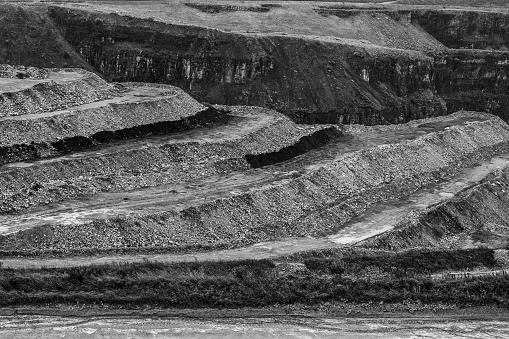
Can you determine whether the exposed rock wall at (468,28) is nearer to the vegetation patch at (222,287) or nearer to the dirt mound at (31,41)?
the dirt mound at (31,41)

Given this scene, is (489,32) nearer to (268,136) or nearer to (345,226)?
(268,136)

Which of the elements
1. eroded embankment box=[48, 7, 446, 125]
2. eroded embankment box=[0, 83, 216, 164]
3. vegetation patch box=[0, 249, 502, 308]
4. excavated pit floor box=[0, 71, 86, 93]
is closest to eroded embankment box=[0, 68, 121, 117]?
excavated pit floor box=[0, 71, 86, 93]

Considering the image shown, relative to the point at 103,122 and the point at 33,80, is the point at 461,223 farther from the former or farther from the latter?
the point at 33,80

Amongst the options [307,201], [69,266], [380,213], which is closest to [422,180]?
[380,213]

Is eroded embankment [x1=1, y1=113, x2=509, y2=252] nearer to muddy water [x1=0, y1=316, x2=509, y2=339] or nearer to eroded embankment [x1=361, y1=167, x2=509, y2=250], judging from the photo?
eroded embankment [x1=361, y1=167, x2=509, y2=250]

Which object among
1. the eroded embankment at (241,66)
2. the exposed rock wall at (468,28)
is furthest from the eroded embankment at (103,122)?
the exposed rock wall at (468,28)
